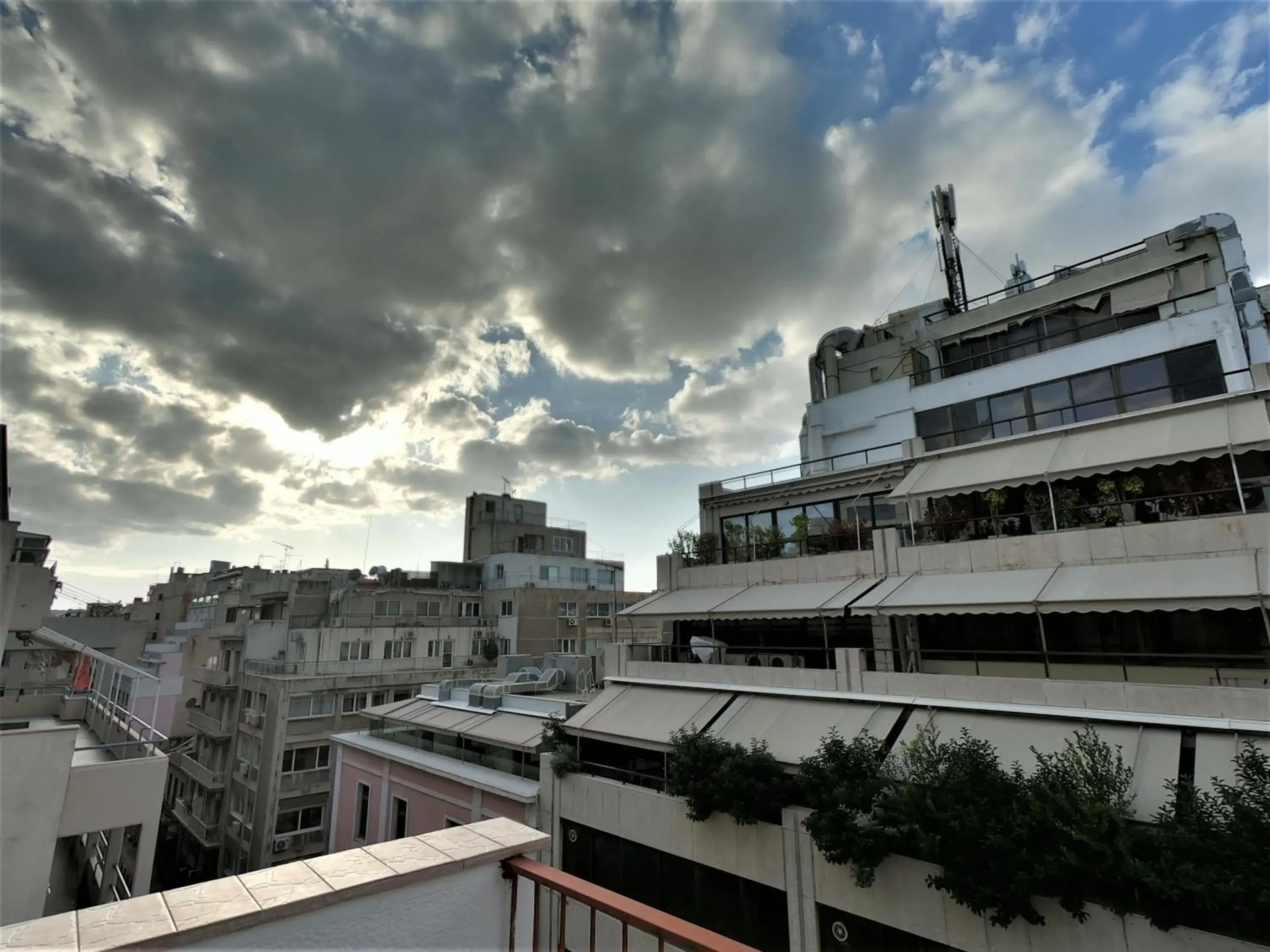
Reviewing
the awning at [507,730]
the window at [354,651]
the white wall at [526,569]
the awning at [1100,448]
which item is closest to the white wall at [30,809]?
the awning at [507,730]

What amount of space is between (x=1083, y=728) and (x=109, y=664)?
19.3 metres

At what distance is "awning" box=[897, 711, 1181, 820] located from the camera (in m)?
8.53

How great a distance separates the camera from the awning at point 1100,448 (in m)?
11.2

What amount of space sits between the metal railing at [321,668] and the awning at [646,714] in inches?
815

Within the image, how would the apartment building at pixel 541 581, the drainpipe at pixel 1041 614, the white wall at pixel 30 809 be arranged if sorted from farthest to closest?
the apartment building at pixel 541 581 → the drainpipe at pixel 1041 614 → the white wall at pixel 30 809

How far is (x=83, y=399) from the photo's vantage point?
11.2 metres

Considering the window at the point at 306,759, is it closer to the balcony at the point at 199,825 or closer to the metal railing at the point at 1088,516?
the balcony at the point at 199,825

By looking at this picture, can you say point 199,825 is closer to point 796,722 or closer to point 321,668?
point 321,668

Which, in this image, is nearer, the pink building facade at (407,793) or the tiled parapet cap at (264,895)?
the tiled parapet cap at (264,895)

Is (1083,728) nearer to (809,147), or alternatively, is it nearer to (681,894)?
(681,894)

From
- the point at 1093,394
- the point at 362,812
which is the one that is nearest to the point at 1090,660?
the point at 1093,394

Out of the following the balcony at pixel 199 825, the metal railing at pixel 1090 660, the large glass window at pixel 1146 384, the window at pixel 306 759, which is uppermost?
the large glass window at pixel 1146 384

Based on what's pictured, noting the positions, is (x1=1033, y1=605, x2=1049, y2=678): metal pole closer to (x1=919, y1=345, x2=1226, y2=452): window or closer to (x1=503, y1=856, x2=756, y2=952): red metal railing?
(x1=919, y1=345, x2=1226, y2=452): window

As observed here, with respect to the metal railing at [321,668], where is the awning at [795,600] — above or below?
above
